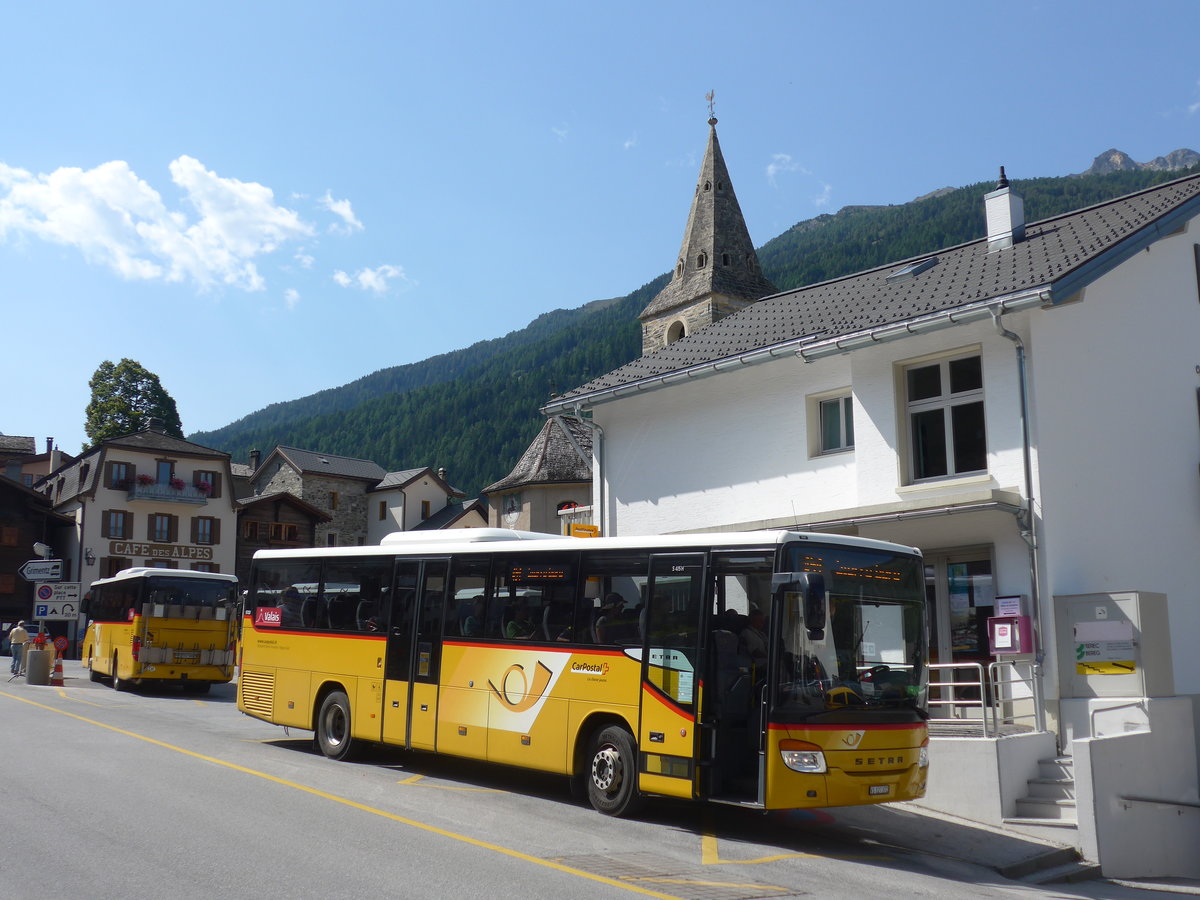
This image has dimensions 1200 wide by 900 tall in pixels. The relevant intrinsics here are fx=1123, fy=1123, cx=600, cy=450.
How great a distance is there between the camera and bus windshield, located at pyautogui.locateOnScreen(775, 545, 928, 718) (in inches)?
395

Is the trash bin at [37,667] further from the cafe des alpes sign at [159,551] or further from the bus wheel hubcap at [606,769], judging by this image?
the cafe des alpes sign at [159,551]

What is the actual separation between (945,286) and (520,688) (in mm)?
9489

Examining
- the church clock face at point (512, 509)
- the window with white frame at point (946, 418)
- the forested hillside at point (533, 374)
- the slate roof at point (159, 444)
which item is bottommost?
the window with white frame at point (946, 418)

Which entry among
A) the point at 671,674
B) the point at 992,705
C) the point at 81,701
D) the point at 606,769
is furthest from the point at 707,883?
the point at 81,701

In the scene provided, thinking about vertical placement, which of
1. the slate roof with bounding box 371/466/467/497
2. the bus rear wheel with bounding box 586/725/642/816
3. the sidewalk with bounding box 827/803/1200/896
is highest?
the slate roof with bounding box 371/466/467/497

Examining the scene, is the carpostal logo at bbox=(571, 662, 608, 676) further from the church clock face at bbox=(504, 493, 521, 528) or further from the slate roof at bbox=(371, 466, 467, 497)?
the slate roof at bbox=(371, 466, 467, 497)

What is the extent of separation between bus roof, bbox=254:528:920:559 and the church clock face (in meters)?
42.3

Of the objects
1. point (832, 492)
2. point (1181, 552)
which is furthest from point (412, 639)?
point (1181, 552)

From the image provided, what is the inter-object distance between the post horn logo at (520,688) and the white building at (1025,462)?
4899 millimetres

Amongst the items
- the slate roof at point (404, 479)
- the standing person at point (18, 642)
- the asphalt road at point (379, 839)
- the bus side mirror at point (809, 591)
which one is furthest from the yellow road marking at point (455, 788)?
the slate roof at point (404, 479)

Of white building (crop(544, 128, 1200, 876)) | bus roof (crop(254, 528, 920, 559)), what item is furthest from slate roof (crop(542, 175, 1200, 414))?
bus roof (crop(254, 528, 920, 559))

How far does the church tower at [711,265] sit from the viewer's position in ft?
169

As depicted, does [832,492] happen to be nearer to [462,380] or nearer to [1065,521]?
[1065,521]

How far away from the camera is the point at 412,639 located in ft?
45.6
